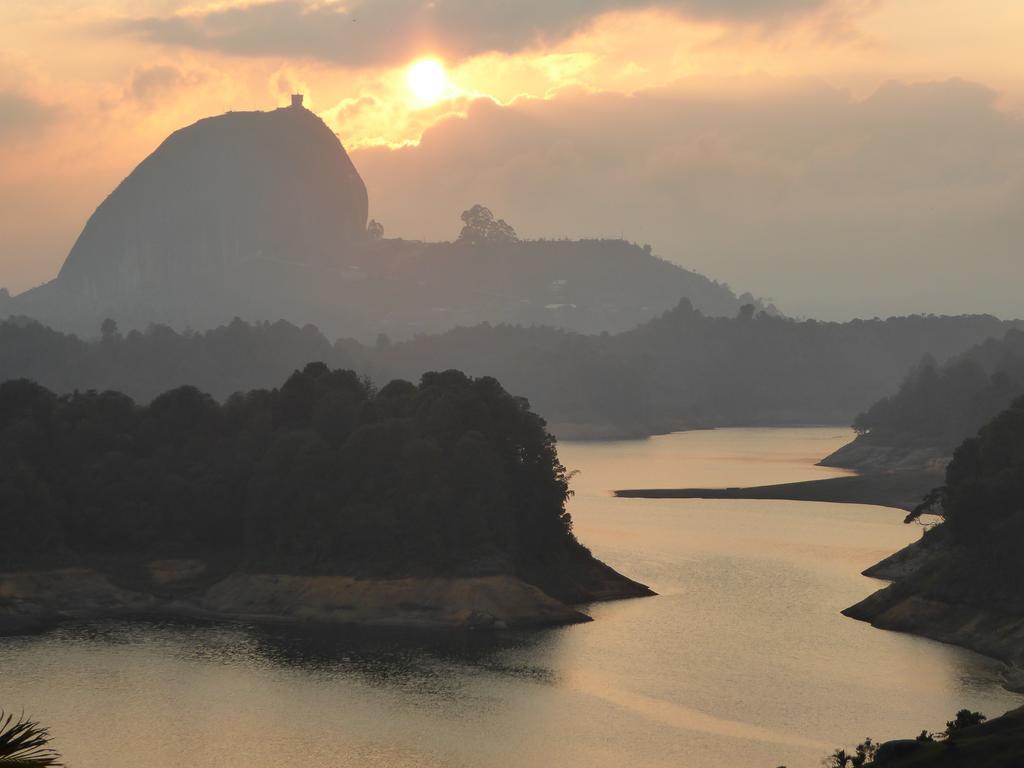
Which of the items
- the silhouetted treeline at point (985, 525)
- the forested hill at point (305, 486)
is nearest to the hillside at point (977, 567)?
the silhouetted treeline at point (985, 525)

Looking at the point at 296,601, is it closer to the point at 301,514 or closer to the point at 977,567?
the point at 301,514

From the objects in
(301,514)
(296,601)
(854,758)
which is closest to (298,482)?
(301,514)

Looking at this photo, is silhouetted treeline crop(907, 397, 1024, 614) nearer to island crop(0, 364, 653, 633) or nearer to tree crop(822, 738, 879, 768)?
island crop(0, 364, 653, 633)

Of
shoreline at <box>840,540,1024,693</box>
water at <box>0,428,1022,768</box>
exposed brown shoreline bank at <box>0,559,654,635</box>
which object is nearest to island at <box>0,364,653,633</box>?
exposed brown shoreline bank at <box>0,559,654,635</box>

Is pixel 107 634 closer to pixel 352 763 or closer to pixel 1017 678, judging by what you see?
pixel 352 763

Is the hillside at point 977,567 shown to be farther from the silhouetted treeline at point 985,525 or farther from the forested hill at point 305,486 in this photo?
the forested hill at point 305,486
